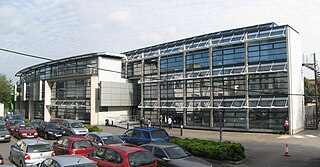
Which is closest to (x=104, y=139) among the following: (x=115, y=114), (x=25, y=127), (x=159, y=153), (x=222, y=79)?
(x=159, y=153)

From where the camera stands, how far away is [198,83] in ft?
115

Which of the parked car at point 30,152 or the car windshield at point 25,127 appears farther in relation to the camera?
the car windshield at point 25,127

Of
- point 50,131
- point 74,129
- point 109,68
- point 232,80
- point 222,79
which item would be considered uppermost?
point 109,68

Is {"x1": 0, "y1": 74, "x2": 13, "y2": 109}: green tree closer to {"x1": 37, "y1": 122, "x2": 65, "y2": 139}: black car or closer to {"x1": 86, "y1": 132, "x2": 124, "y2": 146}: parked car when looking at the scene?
{"x1": 37, "y1": 122, "x2": 65, "y2": 139}: black car

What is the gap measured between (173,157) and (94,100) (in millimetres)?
30465

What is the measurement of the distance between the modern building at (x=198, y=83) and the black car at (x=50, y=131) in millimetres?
6711

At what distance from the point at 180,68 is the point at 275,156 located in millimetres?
21799

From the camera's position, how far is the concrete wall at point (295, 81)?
27.6m

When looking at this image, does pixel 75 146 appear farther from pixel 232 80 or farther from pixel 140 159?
pixel 232 80

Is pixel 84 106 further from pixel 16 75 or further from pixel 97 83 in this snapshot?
pixel 16 75

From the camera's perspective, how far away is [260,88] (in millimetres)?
29594

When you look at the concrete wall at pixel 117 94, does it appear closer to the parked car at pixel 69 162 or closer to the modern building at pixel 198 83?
the modern building at pixel 198 83

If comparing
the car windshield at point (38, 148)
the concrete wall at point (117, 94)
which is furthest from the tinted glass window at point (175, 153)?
the concrete wall at point (117, 94)

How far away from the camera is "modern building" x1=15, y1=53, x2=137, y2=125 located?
40.6 metres
